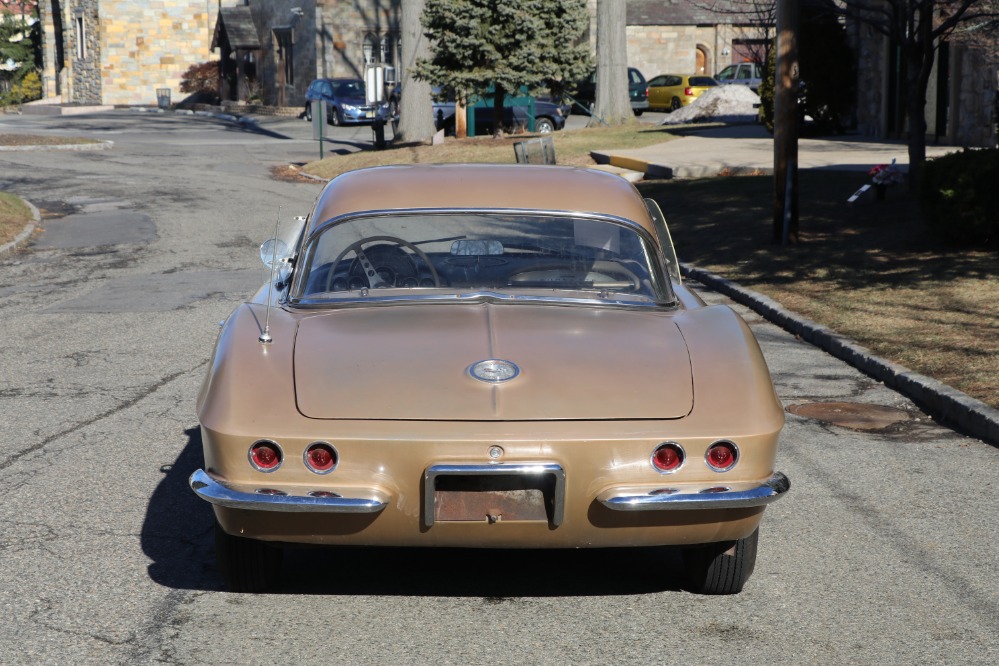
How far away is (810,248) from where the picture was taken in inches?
555

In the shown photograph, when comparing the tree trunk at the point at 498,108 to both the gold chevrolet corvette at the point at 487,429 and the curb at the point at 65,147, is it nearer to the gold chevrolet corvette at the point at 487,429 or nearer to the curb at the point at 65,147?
the curb at the point at 65,147

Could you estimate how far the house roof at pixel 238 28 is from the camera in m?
57.1

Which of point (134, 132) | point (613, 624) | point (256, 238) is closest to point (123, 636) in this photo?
point (613, 624)

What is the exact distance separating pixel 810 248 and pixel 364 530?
10721mm

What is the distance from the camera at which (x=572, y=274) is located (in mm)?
5410

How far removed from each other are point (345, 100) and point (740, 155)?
2257cm

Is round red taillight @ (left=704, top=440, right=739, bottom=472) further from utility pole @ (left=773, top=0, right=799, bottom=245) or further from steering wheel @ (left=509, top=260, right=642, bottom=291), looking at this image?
utility pole @ (left=773, top=0, right=799, bottom=245)

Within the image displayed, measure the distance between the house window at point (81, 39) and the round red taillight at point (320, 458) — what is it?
66.0 m

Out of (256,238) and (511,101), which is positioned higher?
(511,101)

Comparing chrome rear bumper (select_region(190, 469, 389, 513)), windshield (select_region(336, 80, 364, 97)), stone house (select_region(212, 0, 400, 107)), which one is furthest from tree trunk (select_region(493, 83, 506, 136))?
chrome rear bumper (select_region(190, 469, 389, 513))

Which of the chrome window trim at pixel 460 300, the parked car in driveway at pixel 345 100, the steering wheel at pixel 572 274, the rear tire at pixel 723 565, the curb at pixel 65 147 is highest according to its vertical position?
the parked car in driveway at pixel 345 100

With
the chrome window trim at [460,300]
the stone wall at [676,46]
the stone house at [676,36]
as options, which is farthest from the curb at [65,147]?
the chrome window trim at [460,300]

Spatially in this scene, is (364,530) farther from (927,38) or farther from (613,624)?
(927,38)

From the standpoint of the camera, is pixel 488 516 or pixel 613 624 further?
pixel 613 624
